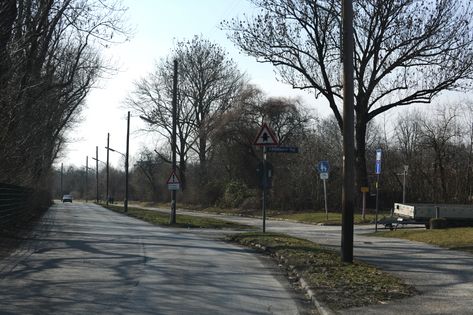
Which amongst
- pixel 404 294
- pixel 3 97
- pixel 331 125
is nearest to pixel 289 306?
pixel 404 294

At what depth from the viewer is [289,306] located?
28.5ft

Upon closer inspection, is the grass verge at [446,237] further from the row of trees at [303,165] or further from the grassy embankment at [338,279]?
the row of trees at [303,165]

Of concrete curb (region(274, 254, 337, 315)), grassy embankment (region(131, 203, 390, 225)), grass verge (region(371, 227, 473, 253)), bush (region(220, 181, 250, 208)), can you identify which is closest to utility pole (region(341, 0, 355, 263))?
concrete curb (region(274, 254, 337, 315))

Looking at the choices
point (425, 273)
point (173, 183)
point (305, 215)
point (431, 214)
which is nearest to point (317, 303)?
point (425, 273)

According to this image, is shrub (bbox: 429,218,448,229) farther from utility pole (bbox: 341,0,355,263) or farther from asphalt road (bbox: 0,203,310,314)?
utility pole (bbox: 341,0,355,263)

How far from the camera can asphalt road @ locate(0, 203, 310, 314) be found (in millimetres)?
8391

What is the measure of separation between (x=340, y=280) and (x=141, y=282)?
11.7ft

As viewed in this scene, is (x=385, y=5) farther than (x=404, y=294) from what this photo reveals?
Yes

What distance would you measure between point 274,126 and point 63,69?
977 inches

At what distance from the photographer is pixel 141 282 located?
10469 millimetres

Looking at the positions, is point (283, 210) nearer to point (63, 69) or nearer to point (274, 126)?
point (274, 126)

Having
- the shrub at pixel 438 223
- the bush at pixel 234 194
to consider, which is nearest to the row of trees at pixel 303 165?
the bush at pixel 234 194

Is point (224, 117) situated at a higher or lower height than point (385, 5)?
lower

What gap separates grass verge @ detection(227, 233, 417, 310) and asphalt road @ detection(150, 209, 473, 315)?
32cm
